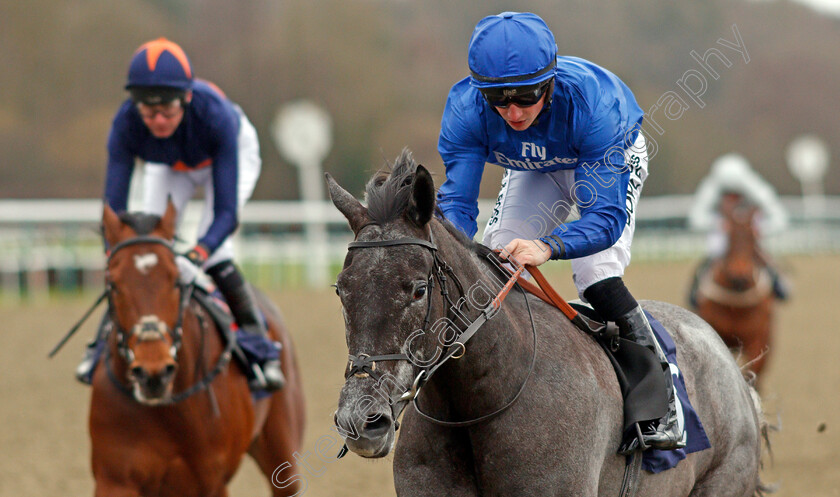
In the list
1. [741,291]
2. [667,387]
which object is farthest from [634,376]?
[741,291]

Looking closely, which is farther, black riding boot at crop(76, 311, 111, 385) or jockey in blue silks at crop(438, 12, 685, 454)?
black riding boot at crop(76, 311, 111, 385)

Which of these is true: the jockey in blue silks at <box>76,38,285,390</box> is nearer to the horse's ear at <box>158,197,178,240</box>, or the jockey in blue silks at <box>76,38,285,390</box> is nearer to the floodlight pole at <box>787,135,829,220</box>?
the horse's ear at <box>158,197,178,240</box>

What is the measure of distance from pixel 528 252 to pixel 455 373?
0.44 meters

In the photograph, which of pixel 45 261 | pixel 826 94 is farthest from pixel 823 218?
pixel 45 261

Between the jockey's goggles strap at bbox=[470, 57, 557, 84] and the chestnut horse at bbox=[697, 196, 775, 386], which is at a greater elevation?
the jockey's goggles strap at bbox=[470, 57, 557, 84]

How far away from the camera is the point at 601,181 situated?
308cm

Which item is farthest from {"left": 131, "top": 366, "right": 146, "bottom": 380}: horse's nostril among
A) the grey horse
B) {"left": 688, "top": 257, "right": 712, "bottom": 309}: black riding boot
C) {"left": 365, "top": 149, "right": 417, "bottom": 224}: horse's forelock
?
{"left": 688, "top": 257, "right": 712, "bottom": 309}: black riding boot

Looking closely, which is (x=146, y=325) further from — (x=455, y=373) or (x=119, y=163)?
(x=455, y=373)

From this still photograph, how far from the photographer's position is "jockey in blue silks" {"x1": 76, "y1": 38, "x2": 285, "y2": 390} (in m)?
4.71

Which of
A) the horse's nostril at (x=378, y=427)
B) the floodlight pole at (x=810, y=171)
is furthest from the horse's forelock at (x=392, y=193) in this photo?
the floodlight pole at (x=810, y=171)

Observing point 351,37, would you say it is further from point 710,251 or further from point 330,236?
point 710,251

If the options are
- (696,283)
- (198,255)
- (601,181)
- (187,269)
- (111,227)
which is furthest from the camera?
(696,283)

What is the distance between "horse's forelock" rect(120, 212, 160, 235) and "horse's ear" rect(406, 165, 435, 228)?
2.18m

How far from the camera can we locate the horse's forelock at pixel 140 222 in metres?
4.36
